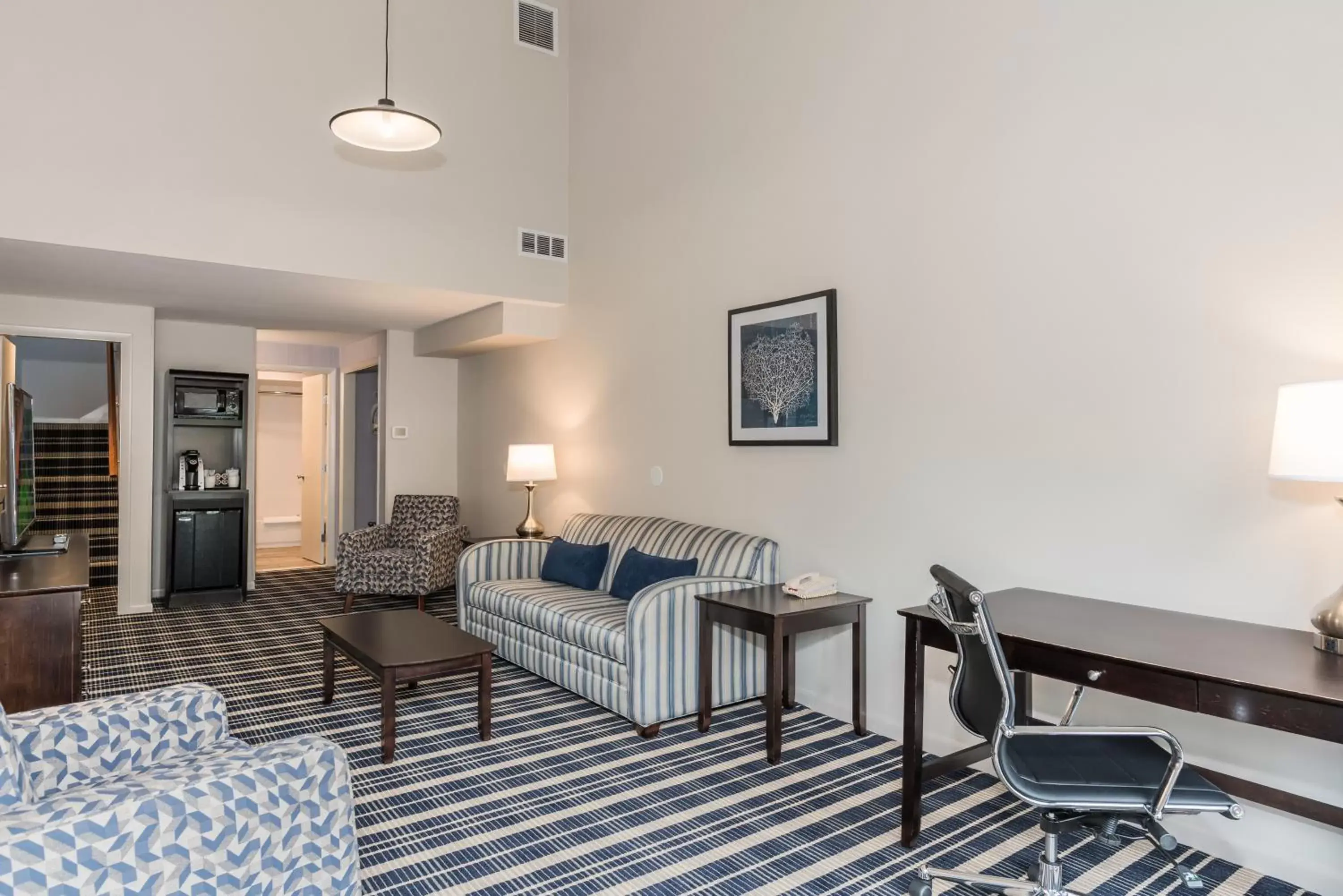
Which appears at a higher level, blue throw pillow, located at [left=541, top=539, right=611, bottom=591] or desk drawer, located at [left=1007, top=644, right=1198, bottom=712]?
desk drawer, located at [left=1007, top=644, right=1198, bottom=712]

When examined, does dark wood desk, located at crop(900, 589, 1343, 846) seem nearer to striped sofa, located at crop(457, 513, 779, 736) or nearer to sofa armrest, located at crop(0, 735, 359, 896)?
striped sofa, located at crop(457, 513, 779, 736)

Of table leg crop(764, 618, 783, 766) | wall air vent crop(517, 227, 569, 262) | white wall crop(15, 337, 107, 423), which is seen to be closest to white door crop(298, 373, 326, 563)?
white wall crop(15, 337, 107, 423)

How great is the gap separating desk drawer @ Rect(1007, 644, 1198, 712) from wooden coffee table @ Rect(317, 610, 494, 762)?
223cm

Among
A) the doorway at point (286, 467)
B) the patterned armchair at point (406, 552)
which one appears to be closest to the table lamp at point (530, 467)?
the patterned armchair at point (406, 552)

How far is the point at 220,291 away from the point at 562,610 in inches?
130

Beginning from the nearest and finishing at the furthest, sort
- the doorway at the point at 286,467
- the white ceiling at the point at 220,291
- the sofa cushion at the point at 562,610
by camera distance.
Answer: the sofa cushion at the point at 562,610
the white ceiling at the point at 220,291
the doorway at the point at 286,467

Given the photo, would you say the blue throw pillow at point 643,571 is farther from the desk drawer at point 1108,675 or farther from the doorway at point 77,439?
the doorway at point 77,439

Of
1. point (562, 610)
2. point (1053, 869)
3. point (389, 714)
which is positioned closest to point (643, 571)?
point (562, 610)

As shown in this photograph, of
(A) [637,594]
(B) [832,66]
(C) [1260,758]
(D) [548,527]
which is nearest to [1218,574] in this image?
(C) [1260,758]

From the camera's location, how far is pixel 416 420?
7.48 meters

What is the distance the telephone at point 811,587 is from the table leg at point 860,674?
0.53 feet

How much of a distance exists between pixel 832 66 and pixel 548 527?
3.78m

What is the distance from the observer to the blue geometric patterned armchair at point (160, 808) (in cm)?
147

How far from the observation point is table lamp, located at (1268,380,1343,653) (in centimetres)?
201
